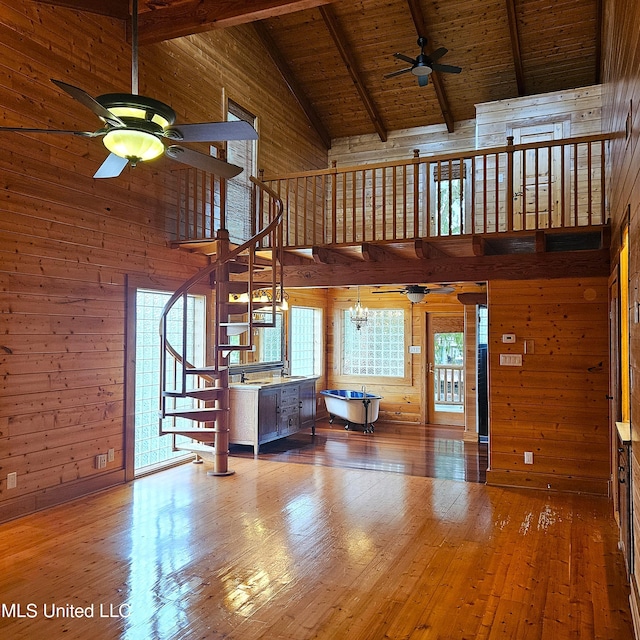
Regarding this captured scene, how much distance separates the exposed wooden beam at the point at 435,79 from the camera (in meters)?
7.39

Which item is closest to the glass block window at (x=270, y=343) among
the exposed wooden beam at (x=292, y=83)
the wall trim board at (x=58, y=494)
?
the wall trim board at (x=58, y=494)

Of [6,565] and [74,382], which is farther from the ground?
[74,382]

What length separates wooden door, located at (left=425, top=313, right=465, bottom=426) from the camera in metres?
9.85

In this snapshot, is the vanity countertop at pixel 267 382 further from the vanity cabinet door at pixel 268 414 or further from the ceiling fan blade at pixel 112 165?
the ceiling fan blade at pixel 112 165

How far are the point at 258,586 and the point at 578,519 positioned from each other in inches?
117

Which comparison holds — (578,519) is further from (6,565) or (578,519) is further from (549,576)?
(6,565)

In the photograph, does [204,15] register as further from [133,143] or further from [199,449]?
[199,449]

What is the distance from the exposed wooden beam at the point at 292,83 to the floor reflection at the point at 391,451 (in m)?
5.62

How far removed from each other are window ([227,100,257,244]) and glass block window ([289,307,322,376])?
85.0 inches

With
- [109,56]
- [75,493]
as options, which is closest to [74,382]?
[75,493]

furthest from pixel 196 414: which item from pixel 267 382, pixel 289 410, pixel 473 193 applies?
pixel 473 193

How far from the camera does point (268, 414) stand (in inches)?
290

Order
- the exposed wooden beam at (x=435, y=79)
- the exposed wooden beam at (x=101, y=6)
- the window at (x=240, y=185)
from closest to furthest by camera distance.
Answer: the exposed wooden beam at (x=101, y=6), the exposed wooden beam at (x=435, y=79), the window at (x=240, y=185)

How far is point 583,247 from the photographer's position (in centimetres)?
575
